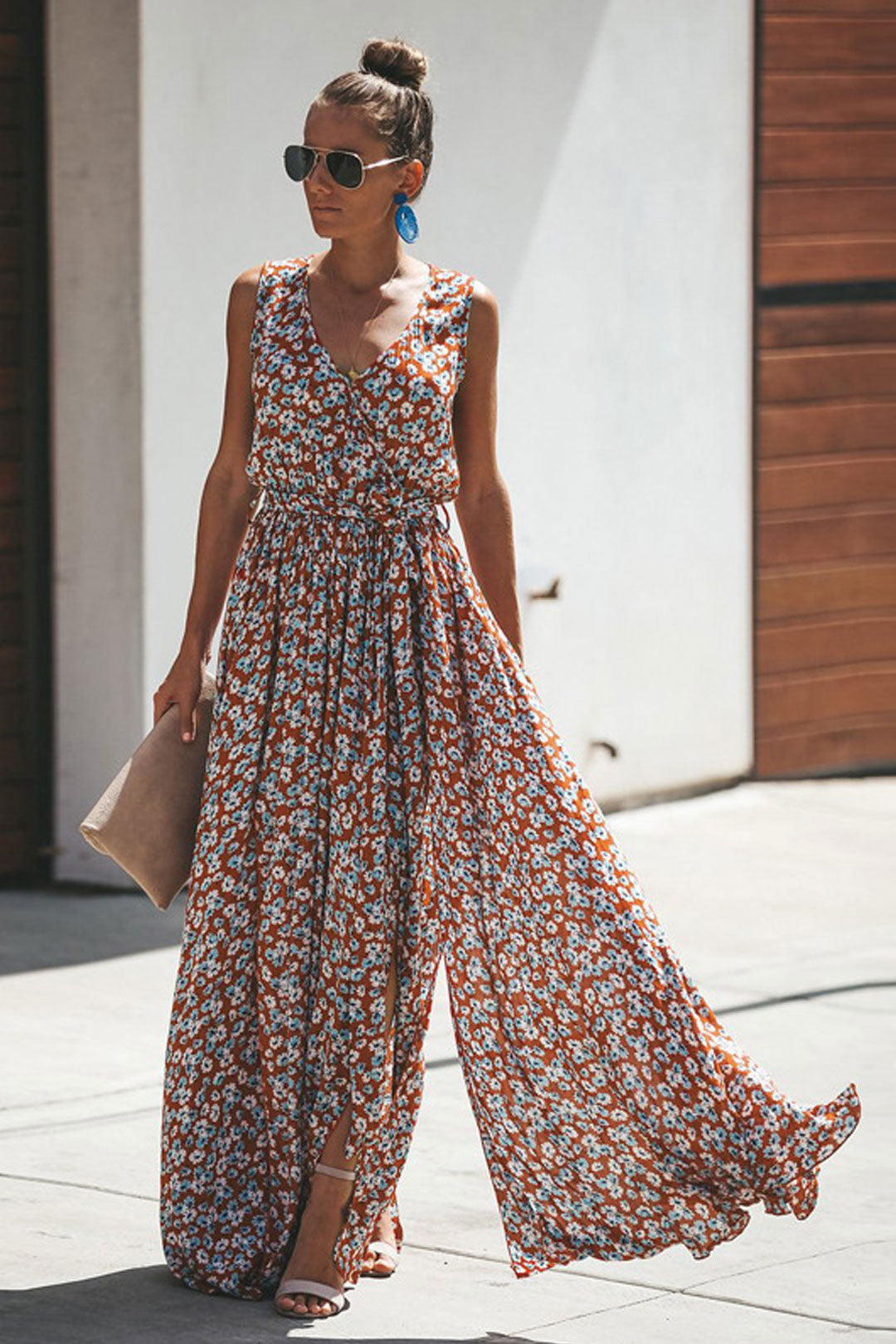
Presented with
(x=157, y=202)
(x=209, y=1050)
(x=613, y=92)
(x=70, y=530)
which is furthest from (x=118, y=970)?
(x=613, y=92)

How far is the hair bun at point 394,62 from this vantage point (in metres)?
4.30

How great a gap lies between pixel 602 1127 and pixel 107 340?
3839mm

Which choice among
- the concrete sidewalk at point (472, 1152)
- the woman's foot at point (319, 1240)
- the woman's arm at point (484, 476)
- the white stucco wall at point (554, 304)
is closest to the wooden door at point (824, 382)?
the white stucco wall at point (554, 304)

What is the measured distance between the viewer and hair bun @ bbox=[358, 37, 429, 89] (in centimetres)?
430

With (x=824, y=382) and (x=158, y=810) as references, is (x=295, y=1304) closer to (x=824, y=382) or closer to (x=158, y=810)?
(x=158, y=810)

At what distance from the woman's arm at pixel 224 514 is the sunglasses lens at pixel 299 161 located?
0.20m

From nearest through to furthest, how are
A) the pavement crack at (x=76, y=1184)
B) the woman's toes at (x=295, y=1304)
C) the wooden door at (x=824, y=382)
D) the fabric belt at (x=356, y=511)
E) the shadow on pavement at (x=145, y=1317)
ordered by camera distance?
1. the shadow on pavement at (x=145, y=1317)
2. the woman's toes at (x=295, y=1304)
3. the fabric belt at (x=356, y=511)
4. the pavement crack at (x=76, y=1184)
5. the wooden door at (x=824, y=382)

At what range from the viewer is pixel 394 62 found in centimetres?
432

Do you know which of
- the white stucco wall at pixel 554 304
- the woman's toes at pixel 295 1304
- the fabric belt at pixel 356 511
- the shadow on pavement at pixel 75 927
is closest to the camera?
the woman's toes at pixel 295 1304

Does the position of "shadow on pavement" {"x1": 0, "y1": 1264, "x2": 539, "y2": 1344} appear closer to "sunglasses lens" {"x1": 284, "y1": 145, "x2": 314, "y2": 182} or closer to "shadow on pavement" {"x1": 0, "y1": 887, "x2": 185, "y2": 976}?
"sunglasses lens" {"x1": 284, "y1": 145, "x2": 314, "y2": 182}

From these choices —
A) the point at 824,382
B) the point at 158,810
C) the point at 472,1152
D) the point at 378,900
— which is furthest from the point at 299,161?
the point at 824,382

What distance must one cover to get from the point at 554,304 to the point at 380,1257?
488 centimetres

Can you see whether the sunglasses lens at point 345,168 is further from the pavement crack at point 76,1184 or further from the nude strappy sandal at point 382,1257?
the pavement crack at point 76,1184

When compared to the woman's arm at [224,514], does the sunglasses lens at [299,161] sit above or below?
above
